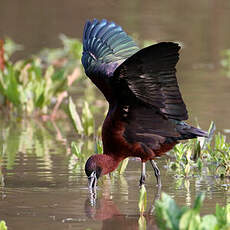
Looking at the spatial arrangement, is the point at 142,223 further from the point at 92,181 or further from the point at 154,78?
the point at 154,78

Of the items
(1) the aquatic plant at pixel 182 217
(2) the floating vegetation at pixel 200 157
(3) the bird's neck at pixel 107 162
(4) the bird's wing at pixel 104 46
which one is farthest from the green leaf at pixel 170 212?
(4) the bird's wing at pixel 104 46

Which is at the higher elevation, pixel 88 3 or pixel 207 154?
pixel 88 3

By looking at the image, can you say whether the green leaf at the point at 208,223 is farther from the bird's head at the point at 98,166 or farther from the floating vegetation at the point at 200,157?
the floating vegetation at the point at 200,157

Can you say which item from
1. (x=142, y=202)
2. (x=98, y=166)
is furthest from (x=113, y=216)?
(x=98, y=166)

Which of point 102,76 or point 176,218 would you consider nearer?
point 176,218

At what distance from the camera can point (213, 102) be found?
10805 millimetres

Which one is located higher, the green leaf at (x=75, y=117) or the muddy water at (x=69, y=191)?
the green leaf at (x=75, y=117)

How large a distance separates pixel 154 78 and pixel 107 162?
35.0 inches

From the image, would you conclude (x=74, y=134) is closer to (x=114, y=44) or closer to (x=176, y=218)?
(x=114, y=44)

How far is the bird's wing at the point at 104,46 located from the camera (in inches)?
299

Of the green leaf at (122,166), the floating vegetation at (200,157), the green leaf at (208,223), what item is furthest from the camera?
the green leaf at (122,166)

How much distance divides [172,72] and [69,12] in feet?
41.0

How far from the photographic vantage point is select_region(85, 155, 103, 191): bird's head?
661 centimetres

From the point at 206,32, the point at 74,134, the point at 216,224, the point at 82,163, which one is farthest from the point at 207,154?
the point at 206,32
